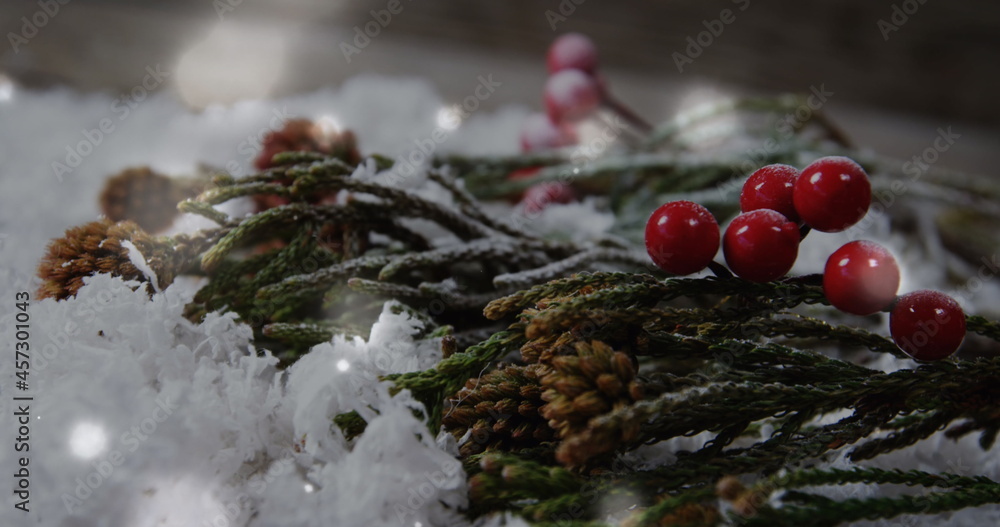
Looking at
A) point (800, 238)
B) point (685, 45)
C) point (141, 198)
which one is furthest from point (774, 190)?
point (685, 45)

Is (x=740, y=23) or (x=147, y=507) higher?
(x=740, y=23)

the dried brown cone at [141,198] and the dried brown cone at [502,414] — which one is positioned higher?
the dried brown cone at [141,198]

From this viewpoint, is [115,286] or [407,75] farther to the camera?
[407,75]

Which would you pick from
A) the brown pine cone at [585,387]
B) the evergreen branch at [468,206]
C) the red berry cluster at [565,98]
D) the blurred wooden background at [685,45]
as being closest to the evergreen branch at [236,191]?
the evergreen branch at [468,206]

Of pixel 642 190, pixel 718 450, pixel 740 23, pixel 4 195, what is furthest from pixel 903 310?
pixel 740 23

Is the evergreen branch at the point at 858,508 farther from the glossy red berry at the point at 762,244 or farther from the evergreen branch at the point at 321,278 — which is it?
the evergreen branch at the point at 321,278

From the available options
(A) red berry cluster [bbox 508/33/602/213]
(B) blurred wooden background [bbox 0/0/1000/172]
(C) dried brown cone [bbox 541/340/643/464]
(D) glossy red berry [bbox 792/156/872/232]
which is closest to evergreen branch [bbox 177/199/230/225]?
(C) dried brown cone [bbox 541/340/643/464]

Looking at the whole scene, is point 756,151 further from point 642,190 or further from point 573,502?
point 573,502
